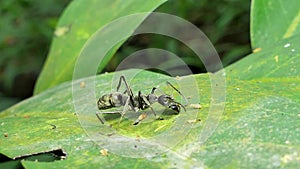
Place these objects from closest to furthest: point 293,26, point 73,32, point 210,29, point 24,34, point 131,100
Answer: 1. point 131,100
2. point 293,26
3. point 73,32
4. point 210,29
5. point 24,34

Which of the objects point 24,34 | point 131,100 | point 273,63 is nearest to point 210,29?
point 24,34

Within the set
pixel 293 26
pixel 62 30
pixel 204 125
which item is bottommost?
pixel 204 125

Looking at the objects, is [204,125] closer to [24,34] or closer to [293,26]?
[293,26]

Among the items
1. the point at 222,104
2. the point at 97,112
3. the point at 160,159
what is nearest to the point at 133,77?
the point at 97,112

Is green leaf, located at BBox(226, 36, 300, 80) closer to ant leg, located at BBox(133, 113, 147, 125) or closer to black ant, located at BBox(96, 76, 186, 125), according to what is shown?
black ant, located at BBox(96, 76, 186, 125)

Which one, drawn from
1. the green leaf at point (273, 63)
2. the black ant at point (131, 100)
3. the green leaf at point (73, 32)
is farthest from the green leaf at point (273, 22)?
the black ant at point (131, 100)

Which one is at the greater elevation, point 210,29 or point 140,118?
point 210,29

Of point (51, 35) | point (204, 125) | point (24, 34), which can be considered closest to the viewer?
point (204, 125)

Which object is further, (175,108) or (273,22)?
(273,22)
